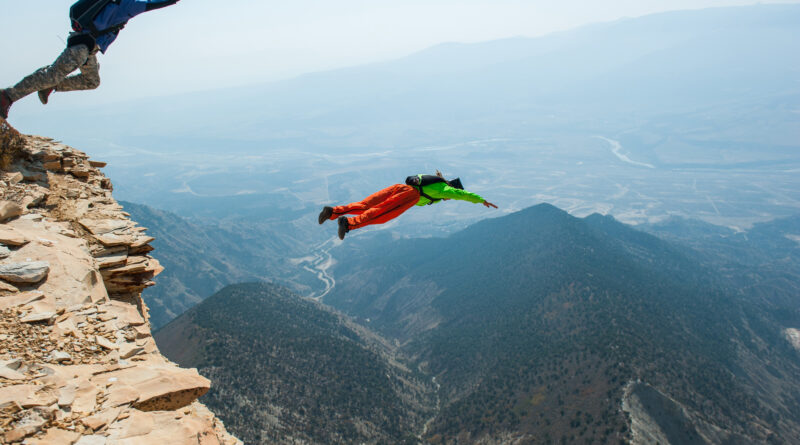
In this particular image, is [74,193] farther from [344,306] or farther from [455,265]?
[344,306]

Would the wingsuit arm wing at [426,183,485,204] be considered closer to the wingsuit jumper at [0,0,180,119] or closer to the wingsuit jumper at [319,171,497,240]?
the wingsuit jumper at [319,171,497,240]

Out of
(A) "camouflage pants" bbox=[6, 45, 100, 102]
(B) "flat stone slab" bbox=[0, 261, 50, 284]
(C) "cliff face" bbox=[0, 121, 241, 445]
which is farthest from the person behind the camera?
(A) "camouflage pants" bbox=[6, 45, 100, 102]

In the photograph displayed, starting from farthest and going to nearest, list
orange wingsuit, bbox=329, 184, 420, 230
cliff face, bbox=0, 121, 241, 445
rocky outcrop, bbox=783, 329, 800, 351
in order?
1. rocky outcrop, bbox=783, 329, 800, 351
2. orange wingsuit, bbox=329, 184, 420, 230
3. cliff face, bbox=0, 121, 241, 445

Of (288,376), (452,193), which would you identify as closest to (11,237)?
(452,193)

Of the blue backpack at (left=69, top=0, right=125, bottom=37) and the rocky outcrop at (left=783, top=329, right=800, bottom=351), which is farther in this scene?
the rocky outcrop at (left=783, top=329, right=800, bottom=351)

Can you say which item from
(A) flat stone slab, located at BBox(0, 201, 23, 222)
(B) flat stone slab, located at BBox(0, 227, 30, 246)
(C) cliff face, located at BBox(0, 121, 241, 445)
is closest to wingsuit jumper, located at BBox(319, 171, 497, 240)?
(C) cliff face, located at BBox(0, 121, 241, 445)

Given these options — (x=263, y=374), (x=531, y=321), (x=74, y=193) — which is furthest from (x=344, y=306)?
(x=74, y=193)

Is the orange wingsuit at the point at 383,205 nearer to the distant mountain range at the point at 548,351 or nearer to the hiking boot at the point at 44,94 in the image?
the hiking boot at the point at 44,94
